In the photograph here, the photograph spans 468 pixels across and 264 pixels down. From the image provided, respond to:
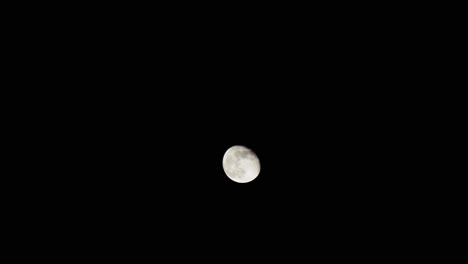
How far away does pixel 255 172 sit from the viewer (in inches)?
163

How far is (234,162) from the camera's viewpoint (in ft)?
13.5

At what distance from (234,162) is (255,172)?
1.04 feet
